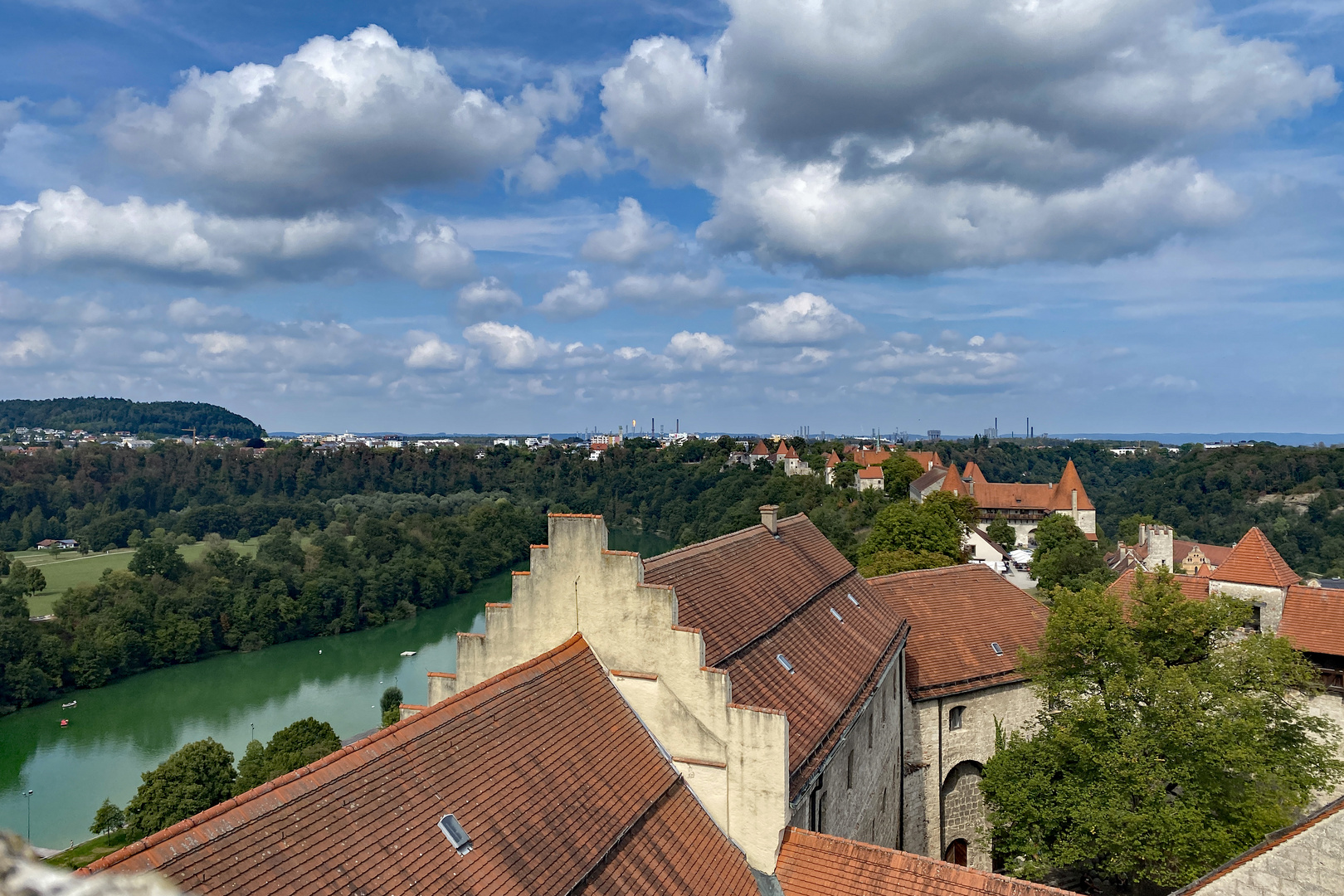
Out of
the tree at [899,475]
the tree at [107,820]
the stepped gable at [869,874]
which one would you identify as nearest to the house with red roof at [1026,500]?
the tree at [899,475]

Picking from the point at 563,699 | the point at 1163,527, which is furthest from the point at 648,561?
the point at 1163,527

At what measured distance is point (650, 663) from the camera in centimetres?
1320

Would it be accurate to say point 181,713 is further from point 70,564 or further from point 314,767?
point 314,767

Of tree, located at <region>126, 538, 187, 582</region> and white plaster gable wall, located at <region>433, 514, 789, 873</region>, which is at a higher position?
white plaster gable wall, located at <region>433, 514, 789, 873</region>

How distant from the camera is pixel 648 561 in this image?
51.9 feet

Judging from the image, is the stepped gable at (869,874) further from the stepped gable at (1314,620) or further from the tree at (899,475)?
the tree at (899,475)

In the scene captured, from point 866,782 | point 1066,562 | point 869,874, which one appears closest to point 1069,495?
point 1066,562

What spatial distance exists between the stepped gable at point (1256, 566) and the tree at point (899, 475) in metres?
64.4

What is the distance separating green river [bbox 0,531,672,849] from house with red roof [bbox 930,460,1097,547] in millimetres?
53523

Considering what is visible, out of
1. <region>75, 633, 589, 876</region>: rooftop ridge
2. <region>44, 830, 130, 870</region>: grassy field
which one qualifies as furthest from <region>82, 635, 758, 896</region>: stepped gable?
<region>44, 830, 130, 870</region>: grassy field

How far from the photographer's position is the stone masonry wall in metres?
8.65

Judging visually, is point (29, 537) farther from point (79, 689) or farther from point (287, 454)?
point (79, 689)

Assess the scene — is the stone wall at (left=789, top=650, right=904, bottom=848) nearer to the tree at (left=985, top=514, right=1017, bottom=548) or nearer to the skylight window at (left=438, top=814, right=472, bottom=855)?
the skylight window at (left=438, top=814, right=472, bottom=855)

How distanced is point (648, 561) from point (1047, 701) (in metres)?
12.4
